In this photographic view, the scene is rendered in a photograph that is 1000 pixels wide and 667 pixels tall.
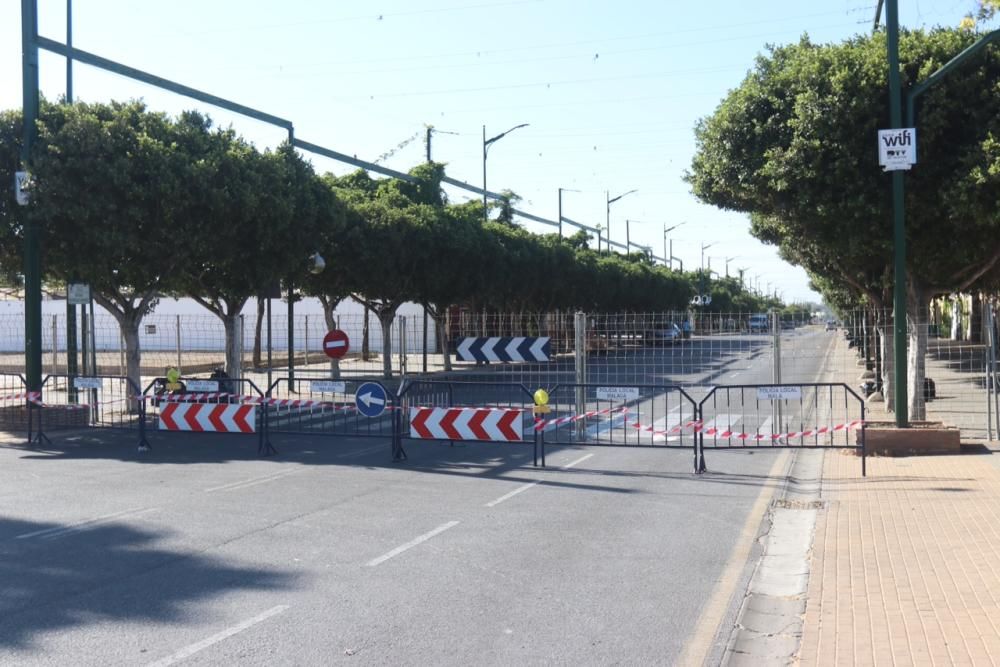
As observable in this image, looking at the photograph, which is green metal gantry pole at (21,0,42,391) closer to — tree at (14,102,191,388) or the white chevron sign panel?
tree at (14,102,191,388)

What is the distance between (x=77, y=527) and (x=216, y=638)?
4.31 meters

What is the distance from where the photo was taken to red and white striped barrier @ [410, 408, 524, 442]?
14023 mm

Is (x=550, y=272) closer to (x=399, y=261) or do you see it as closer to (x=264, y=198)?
(x=399, y=261)

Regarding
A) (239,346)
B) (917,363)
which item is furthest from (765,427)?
(239,346)

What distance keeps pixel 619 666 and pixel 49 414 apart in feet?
51.7

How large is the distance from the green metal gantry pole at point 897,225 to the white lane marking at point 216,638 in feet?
33.5

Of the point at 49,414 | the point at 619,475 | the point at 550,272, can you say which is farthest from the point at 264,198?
the point at 550,272

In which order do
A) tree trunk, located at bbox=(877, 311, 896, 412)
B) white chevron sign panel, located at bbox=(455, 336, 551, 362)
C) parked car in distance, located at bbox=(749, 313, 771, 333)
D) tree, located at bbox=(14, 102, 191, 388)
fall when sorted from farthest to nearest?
parked car in distance, located at bbox=(749, 313, 771, 333) < tree trunk, located at bbox=(877, 311, 896, 412) < tree, located at bbox=(14, 102, 191, 388) < white chevron sign panel, located at bbox=(455, 336, 551, 362)

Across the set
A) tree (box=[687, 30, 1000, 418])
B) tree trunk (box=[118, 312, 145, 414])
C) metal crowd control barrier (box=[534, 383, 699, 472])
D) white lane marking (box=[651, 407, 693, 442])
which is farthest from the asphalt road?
tree trunk (box=[118, 312, 145, 414])

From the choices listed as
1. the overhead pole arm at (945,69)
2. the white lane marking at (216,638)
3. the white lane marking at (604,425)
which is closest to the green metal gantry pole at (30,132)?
the white lane marking at (604,425)

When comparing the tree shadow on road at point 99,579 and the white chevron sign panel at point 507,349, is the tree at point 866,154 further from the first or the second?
the tree shadow on road at point 99,579

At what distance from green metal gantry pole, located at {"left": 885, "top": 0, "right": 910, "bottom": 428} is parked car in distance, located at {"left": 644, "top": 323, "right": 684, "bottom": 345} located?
656 cm

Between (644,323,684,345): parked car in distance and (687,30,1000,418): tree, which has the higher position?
(687,30,1000,418): tree

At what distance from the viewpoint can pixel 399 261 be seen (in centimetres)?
3253
